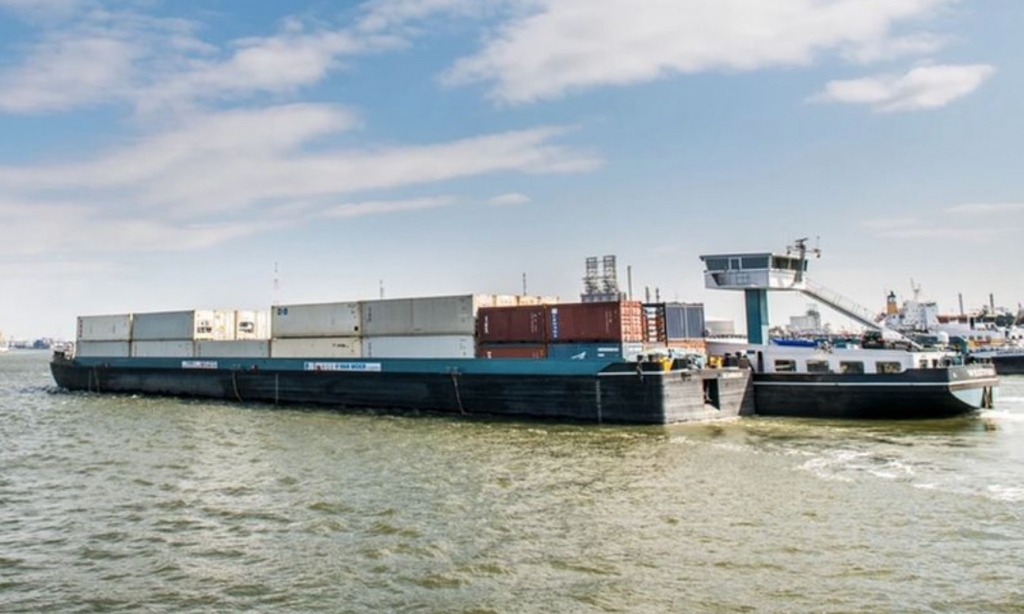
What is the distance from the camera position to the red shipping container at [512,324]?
111ft

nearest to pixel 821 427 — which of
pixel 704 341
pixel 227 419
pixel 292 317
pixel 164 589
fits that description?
pixel 704 341

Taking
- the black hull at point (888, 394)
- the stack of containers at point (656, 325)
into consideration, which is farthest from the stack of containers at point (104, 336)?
the black hull at point (888, 394)

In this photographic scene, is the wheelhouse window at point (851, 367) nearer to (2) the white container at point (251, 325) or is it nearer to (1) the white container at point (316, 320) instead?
(1) the white container at point (316, 320)

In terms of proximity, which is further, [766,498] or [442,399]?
[442,399]

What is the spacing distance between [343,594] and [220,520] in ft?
19.4

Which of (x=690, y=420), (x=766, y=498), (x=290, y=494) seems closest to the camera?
(x=766, y=498)

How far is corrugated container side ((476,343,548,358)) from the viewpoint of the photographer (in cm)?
3353

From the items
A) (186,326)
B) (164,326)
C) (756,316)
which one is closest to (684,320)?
(756,316)

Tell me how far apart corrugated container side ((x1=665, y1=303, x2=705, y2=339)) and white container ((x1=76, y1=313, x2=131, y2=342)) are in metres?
43.2

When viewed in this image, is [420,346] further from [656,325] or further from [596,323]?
[656,325]

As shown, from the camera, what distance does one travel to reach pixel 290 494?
17.3 meters

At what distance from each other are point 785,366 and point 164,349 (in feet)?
144

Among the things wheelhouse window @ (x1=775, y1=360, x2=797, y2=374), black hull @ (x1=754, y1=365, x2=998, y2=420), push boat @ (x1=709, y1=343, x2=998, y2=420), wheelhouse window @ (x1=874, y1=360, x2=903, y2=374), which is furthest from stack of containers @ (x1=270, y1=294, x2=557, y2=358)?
wheelhouse window @ (x1=874, y1=360, x2=903, y2=374)

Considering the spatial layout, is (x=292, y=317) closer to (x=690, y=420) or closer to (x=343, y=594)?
(x=690, y=420)
